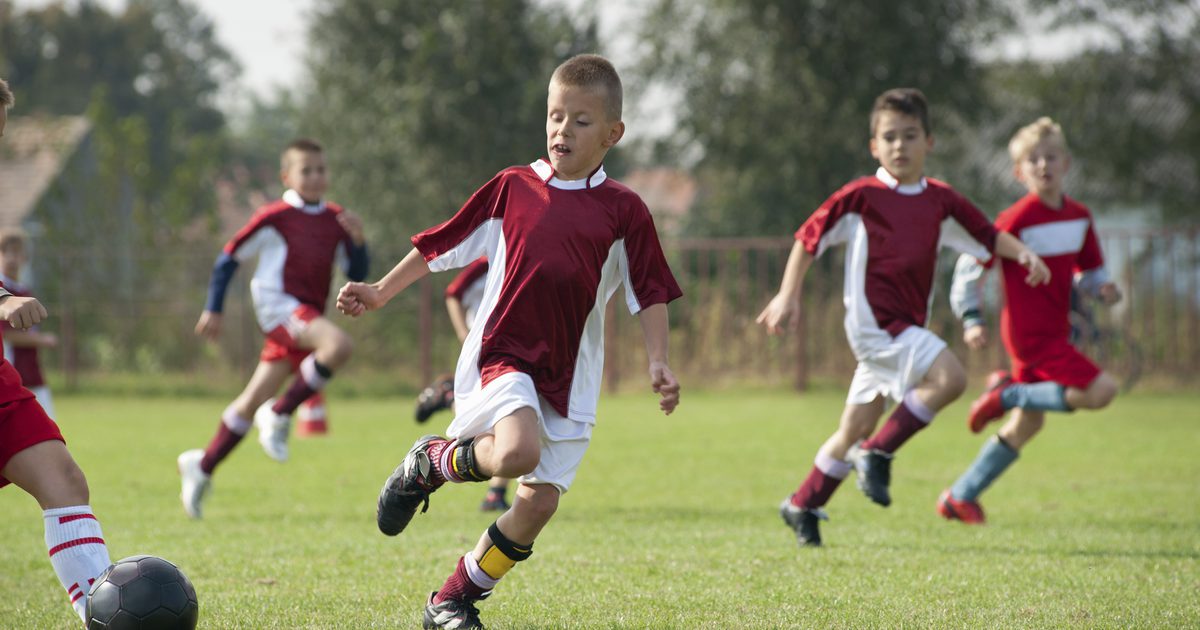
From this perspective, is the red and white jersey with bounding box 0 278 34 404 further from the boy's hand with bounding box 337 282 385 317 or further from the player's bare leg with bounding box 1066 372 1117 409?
the player's bare leg with bounding box 1066 372 1117 409

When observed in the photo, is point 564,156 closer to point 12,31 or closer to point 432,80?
point 432,80

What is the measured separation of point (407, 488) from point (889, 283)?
2767 mm

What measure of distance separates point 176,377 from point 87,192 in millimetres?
5139

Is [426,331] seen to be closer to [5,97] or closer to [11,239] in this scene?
[11,239]

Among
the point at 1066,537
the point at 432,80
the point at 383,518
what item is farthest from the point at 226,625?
the point at 432,80

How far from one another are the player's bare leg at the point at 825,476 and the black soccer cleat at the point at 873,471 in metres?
0.09

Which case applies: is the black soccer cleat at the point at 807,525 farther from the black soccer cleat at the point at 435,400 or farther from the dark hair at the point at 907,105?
the black soccer cleat at the point at 435,400

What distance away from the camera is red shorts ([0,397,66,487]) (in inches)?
139

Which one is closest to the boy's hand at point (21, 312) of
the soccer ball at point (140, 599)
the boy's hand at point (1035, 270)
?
the soccer ball at point (140, 599)

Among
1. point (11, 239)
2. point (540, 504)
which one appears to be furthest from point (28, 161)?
point (540, 504)

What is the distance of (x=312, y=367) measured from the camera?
7.57 meters

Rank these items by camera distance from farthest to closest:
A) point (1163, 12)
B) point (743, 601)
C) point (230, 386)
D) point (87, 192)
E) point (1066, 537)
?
point (1163, 12)
point (87, 192)
point (230, 386)
point (1066, 537)
point (743, 601)

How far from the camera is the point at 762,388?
1681 centimetres

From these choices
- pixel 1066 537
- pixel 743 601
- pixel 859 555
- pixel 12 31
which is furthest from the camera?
Answer: pixel 12 31
